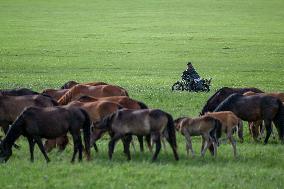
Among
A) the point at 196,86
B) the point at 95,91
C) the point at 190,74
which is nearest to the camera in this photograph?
the point at 95,91

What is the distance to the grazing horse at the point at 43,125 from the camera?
A: 14172 millimetres

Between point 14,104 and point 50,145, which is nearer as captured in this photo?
point 50,145

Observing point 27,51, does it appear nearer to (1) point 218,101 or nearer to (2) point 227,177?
(1) point 218,101

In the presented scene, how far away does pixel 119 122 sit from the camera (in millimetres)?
14656

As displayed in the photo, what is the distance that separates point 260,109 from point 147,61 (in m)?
33.7

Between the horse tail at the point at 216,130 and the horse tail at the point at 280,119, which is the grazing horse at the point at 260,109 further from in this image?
the horse tail at the point at 216,130

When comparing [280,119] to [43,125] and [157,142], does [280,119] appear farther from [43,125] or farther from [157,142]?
[43,125]

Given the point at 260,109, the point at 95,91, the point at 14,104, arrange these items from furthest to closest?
A: the point at 95,91
the point at 260,109
the point at 14,104

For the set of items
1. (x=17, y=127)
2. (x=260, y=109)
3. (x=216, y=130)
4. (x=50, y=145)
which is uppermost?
(x=17, y=127)

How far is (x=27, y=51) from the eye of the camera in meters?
56.9

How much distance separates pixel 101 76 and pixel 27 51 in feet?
59.7

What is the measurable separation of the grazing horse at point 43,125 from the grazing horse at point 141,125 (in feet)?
2.21

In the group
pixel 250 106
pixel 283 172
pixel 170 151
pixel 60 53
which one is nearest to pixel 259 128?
pixel 250 106

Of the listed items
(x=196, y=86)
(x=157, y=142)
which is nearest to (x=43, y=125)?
(x=157, y=142)
